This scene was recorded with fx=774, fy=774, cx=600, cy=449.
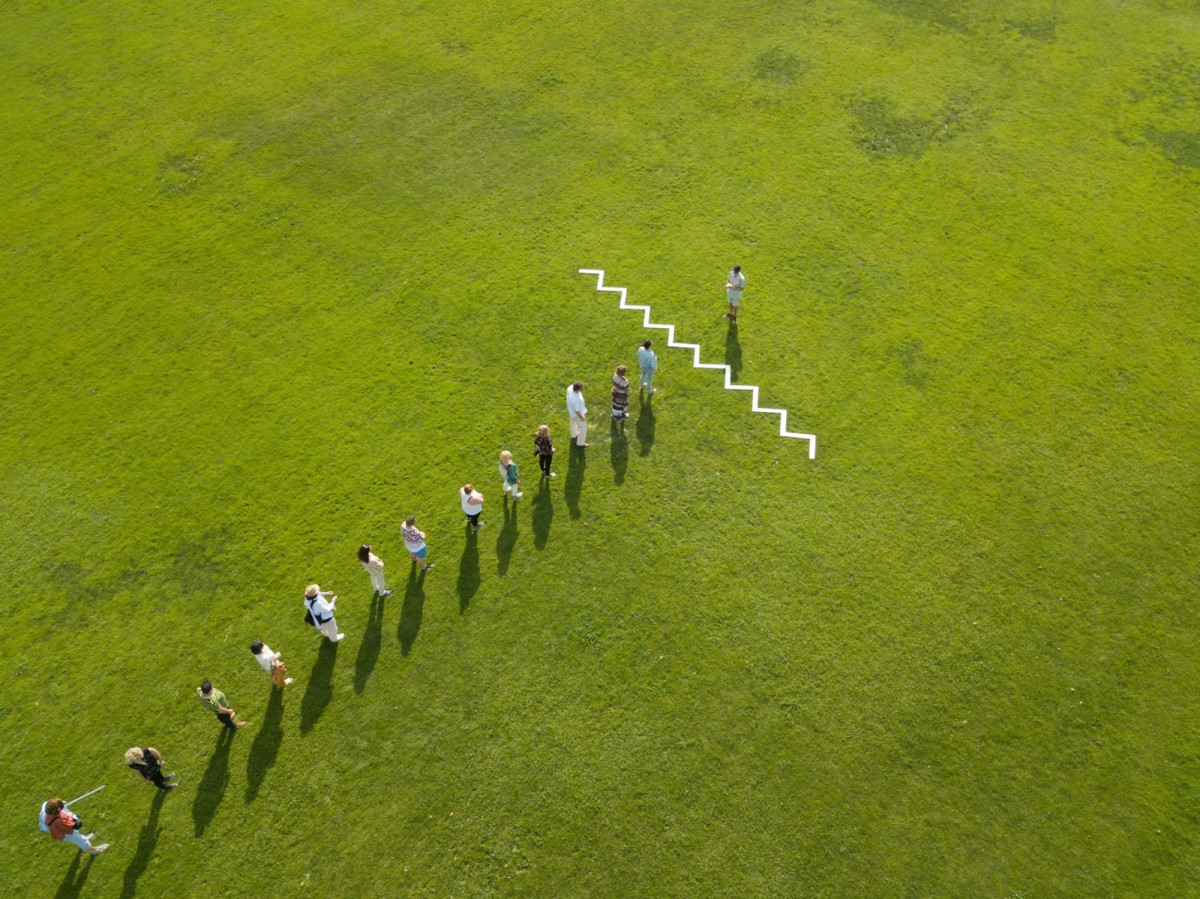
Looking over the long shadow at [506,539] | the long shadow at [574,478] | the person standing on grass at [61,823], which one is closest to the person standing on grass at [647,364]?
the long shadow at [574,478]

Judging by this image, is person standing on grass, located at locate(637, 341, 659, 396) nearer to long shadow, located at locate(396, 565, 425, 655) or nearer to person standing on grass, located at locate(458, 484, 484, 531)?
person standing on grass, located at locate(458, 484, 484, 531)

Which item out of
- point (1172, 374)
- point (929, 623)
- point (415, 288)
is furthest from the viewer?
point (415, 288)

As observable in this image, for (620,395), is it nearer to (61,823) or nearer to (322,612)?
(322,612)

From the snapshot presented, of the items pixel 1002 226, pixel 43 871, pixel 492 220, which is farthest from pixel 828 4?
pixel 43 871

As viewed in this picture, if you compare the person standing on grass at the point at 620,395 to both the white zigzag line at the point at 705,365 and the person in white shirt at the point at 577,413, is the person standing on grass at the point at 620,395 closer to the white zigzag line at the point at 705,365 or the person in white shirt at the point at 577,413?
the person in white shirt at the point at 577,413

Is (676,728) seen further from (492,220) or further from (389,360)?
(492,220)

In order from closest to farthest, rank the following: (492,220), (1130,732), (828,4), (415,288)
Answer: (1130,732), (415,288), (492,220), (828,4)

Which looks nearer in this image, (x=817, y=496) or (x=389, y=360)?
(x=817, y=496)
